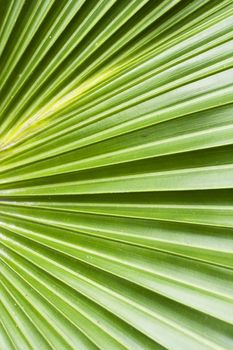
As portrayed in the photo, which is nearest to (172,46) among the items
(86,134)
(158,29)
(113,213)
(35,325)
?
(158,29)

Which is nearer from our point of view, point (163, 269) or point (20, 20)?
point (163, 269)

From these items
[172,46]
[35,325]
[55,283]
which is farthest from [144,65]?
[35,325]

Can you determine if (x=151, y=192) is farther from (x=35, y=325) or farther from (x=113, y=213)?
(x=35, y=325)

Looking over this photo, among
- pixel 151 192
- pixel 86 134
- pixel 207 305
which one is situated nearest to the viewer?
pixel 207 305

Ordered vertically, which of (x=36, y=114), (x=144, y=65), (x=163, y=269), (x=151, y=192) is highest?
(x=144, y=65)

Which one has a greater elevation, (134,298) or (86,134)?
(86,134)

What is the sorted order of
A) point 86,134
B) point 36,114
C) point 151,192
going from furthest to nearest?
Result: point 36,114 < point 86,134 < point 151,192
